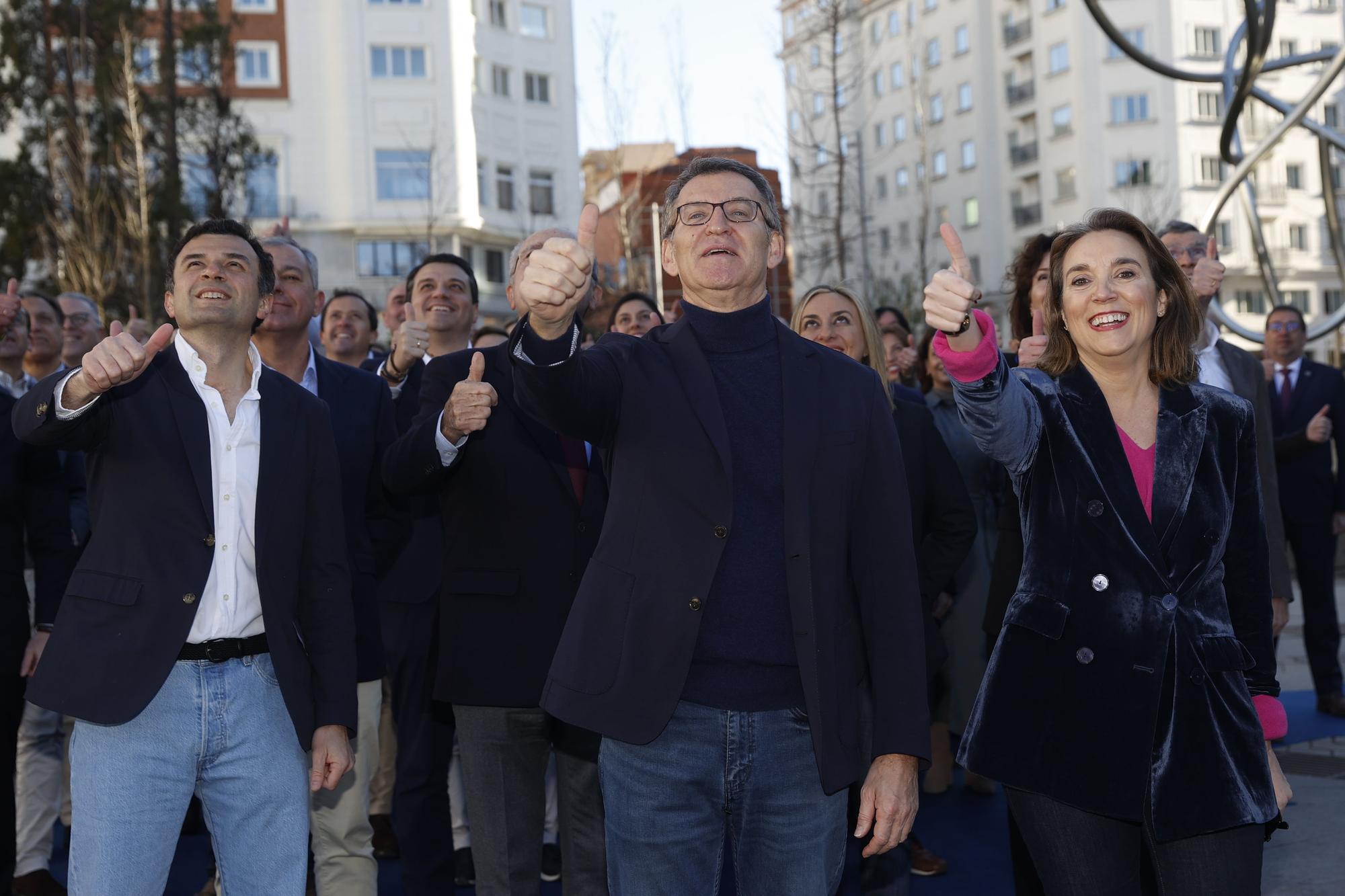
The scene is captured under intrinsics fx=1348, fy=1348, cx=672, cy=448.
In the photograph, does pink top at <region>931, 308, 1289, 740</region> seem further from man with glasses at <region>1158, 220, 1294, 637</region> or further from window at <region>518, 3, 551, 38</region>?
window at <region>518, 3, 551, 38</region>

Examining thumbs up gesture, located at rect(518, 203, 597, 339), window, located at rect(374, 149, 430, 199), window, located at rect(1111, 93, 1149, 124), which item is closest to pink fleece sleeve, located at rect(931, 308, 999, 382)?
thumbs up gesture, located at rect(518, 203, 597, 339)

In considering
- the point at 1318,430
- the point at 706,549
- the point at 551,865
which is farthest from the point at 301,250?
the point at 1318,430

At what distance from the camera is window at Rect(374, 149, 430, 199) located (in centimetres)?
4691

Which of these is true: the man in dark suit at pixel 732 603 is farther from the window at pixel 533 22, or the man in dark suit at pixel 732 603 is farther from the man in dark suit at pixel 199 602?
the window at pixel 533 22

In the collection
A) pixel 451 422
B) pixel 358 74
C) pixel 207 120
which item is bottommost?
pixel 451 422

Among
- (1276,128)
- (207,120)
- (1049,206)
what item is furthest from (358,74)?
(1276,128)

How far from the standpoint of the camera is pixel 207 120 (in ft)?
101

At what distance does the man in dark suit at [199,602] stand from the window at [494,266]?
46768 mm

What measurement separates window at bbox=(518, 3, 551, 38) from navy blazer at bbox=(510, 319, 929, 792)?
4938cm

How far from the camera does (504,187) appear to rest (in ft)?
161

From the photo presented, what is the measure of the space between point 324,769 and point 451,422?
1127 mm

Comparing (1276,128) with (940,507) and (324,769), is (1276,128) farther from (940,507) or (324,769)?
(324,769)

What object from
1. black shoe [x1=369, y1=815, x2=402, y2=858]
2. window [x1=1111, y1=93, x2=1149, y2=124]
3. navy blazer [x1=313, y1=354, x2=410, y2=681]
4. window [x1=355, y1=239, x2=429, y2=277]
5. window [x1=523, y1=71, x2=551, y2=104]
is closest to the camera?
navy blazer [x1=313, y1=354, x2=410, y2=681]

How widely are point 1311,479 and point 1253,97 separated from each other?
13.4 ft
